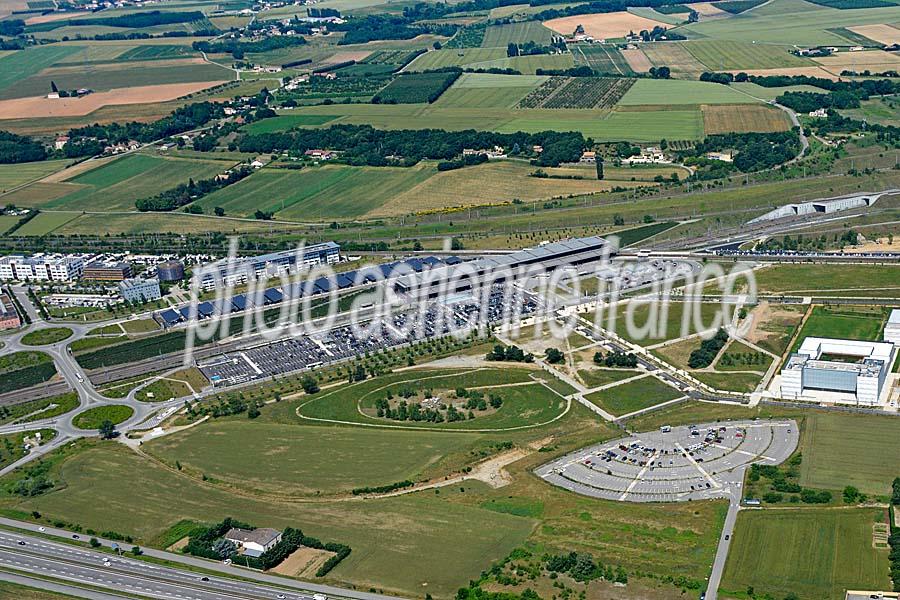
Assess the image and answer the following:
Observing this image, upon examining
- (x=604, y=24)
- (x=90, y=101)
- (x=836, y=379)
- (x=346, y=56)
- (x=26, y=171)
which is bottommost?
(x=836, y=379)

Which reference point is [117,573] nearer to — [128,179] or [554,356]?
[554,356]

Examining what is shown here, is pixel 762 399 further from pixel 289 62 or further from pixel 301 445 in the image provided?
pixel 289 62

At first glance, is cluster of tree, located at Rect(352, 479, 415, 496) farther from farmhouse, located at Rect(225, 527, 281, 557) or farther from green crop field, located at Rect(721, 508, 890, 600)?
green crop field, located at Rect(721, 508, 890, 600)

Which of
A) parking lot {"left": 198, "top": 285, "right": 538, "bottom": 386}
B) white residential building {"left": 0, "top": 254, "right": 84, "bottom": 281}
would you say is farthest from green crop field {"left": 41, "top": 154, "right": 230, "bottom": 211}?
parking lot {"left": 198, "top": 285, "right": 538, "bottom": 386}

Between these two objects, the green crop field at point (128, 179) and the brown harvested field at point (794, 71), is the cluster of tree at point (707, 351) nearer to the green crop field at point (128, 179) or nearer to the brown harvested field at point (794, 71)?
the green crop field at point (128, 179)

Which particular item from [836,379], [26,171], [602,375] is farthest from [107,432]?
[26,171]
